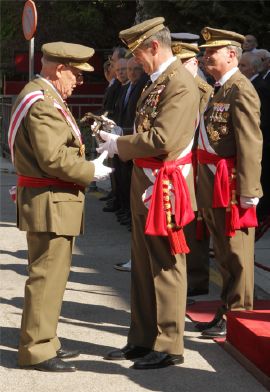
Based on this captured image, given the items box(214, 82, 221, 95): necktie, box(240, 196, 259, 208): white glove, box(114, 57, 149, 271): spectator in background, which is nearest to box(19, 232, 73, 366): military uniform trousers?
box(240, 196, 259, 208): white glove

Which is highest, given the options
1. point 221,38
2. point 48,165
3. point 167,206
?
point 221,38

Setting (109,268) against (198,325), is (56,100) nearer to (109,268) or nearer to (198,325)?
(198,325)

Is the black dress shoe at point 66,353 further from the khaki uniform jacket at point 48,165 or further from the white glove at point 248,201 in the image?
the white glove at point 248,201

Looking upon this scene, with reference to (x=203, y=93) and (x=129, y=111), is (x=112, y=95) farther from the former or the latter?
(x=203, y=93)

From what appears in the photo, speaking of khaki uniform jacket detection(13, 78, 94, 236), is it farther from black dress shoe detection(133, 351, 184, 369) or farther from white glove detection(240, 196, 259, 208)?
white glove detection(240, 196, 259, 208)

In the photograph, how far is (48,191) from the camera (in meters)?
5.57

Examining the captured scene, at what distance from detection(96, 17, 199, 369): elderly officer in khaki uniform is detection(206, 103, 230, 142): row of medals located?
2.06 ft

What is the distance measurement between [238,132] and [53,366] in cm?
188

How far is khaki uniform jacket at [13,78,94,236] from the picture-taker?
17.7ft

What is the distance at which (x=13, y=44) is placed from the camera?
3544 centimetres

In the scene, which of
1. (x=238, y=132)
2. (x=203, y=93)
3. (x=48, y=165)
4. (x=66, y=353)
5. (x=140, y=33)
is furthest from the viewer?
(x=203, y=93)

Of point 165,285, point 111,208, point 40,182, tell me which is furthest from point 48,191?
point 111,208

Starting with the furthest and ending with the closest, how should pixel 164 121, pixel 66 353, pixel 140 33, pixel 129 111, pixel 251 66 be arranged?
pixel 129 111 < pixel 251 66 < pixel 66 353 < pixel 140 33 < pixel 164 121

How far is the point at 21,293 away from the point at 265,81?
3344 mm
